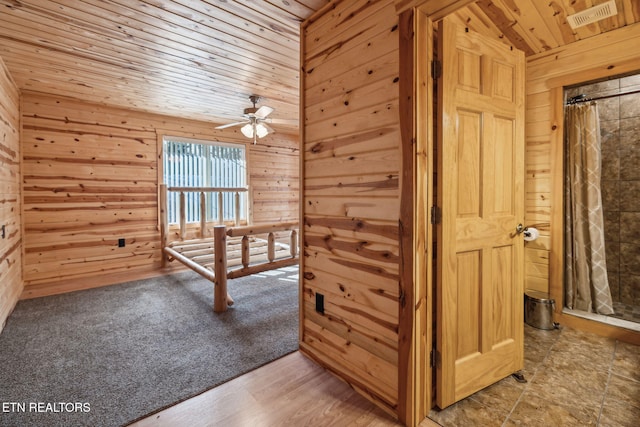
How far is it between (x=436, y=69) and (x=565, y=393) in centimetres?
202

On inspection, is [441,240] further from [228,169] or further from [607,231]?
[228,169]

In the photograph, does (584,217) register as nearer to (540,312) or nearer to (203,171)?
(540,312)

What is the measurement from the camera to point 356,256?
1812 millimetres

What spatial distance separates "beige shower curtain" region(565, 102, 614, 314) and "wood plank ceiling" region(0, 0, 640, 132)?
741 millimetres

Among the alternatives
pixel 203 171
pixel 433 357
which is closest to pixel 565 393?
pixel 433 357

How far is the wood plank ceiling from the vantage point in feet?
6.57

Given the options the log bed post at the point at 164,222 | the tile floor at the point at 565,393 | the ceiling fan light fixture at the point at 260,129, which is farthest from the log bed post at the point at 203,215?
the tile floor at the point at 565,393

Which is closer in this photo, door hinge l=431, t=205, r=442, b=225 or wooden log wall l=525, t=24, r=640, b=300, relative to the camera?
door hinge l=431, t=205, r=442, b=225

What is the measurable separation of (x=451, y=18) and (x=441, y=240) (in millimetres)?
1314

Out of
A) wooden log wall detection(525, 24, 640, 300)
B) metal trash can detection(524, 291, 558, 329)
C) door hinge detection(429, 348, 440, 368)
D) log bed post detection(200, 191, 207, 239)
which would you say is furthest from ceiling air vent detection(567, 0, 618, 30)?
log bed post detection(200, 191, 207, 239)

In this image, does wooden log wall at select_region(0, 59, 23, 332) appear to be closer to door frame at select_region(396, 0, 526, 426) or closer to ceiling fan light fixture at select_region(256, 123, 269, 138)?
ceiling fan light fixture at select_region(256, 123, 269, 138)

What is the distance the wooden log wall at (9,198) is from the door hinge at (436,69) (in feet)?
12.4

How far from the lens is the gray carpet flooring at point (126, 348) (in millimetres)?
1721

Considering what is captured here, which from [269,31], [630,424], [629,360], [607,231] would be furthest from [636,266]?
[269,31]
